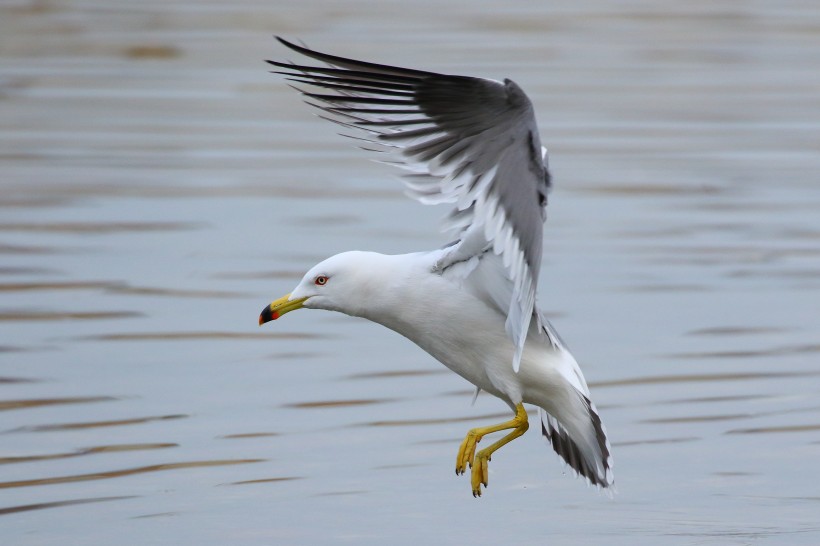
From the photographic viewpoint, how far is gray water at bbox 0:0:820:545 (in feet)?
23.0

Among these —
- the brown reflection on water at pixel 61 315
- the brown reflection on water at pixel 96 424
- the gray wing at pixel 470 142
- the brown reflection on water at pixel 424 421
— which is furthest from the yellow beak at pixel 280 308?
the brown reflection on water at pixel 61 315

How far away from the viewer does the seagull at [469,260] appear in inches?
237

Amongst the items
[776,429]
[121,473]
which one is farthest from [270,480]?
[776,429]

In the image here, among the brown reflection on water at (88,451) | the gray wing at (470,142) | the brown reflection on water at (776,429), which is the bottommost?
the brown reflection on water at (88,451)

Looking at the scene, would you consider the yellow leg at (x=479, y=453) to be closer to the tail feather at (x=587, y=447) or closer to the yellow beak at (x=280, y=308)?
the tail feather at (x=587, y=447)

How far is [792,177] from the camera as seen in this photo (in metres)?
13.9

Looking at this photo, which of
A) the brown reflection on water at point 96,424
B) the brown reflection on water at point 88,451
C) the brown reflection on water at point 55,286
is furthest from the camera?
the brown reflection on water at point 55,286

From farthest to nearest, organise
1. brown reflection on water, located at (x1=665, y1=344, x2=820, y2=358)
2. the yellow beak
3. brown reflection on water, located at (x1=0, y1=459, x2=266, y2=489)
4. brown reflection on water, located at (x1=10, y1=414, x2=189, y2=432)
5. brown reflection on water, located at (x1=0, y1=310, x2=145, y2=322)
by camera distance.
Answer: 1. brown reflection on water, located at (x1=0, y1=310, x2=145, y2=322)
2. brown reflection on water, located at (x1=665, y1=344, x2=820, y2=358)
3. brown reflection on water, located at (x1=10, y1=414, x2=189, y2=432)
4. brown reflection on water, located at (x1=0, y1=459, x2=266, y2=489)
5. the yellow beak

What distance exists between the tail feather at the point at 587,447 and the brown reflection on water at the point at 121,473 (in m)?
1.20

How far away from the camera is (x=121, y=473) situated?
7238mm

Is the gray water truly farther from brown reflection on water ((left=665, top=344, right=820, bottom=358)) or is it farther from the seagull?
the seagull

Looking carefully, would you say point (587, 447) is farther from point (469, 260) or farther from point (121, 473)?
point (121, 473)

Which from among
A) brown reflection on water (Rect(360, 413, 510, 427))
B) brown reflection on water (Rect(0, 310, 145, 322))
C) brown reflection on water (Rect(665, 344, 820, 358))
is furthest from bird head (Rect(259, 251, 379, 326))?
brown reflection on water (Rect(0, 310, 145, 322))

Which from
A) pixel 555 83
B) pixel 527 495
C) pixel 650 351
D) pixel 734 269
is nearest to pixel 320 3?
pixel 555 83
